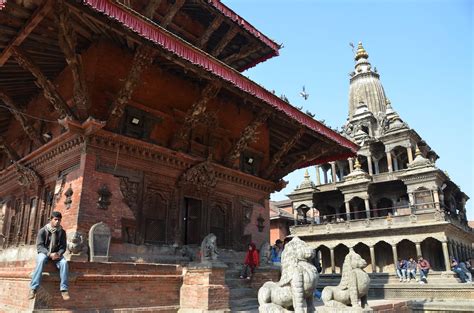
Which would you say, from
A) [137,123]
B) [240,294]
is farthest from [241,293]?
[137,123]

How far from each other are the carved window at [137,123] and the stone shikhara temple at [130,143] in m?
0.03

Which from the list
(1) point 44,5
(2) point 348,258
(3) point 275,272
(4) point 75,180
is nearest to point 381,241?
(3) point 275,272

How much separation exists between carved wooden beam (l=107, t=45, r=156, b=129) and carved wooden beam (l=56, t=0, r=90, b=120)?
2.31 feet

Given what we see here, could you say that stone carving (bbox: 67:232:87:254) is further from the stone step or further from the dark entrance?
the stone step

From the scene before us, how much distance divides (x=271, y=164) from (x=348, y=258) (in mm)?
7313

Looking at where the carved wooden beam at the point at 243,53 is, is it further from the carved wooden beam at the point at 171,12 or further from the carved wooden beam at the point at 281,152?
the carved wooden beam at the point at 281,152

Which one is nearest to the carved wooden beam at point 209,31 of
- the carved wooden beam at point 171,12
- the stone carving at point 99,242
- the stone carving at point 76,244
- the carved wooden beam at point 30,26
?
the carved wooden beam at point 171,12

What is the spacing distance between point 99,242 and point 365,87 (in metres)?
48.3

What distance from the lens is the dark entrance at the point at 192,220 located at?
12.1 meters

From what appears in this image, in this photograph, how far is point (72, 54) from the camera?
8.79 metres

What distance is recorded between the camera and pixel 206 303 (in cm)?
853

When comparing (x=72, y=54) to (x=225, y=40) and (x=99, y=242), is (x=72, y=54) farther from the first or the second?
(x=225, y=40)

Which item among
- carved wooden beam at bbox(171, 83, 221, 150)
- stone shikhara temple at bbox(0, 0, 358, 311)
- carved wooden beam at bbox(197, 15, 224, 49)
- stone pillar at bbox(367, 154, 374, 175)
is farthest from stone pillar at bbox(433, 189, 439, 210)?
carved wooden beam at bbox(171, 83, 221, 150)

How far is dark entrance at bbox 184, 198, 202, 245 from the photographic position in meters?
12.1
